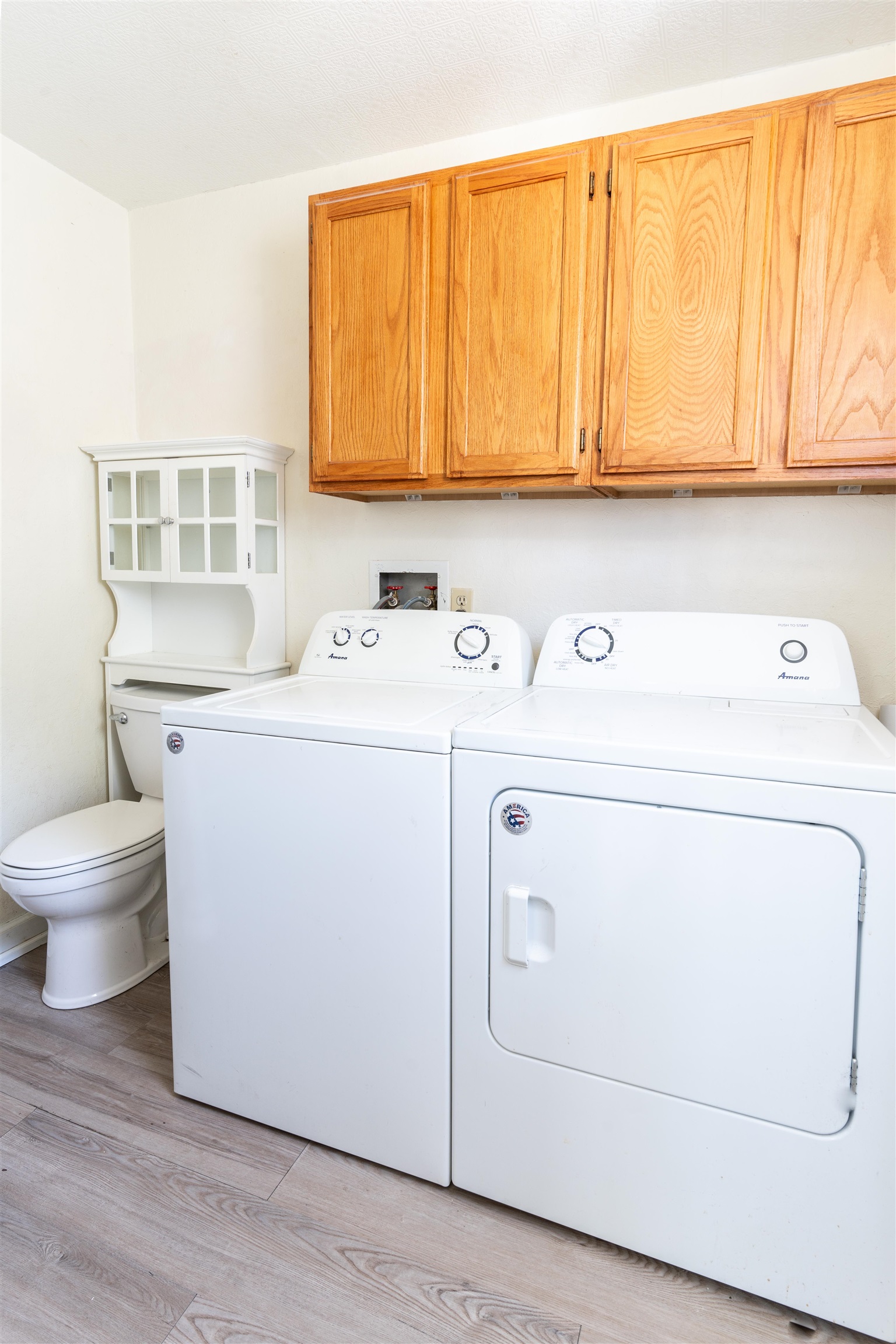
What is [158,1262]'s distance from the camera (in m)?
1.26

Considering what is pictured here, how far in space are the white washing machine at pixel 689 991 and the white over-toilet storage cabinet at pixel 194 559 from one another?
3.97ft

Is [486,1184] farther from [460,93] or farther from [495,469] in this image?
[460,93]

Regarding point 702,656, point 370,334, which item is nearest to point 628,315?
point 370,334

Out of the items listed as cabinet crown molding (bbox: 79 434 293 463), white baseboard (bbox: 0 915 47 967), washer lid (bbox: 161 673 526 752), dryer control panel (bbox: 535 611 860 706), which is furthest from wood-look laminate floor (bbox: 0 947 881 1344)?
cabinet crown molding (bbox: 79 434 293 463)

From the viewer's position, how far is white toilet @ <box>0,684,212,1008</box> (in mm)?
1872

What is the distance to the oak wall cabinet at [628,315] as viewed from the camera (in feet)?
4.67

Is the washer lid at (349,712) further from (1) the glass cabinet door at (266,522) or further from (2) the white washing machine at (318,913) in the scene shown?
(1) the glass cabinet door at (266,522)

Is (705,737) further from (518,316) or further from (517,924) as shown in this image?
(518,316)

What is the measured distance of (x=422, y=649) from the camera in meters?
1.91

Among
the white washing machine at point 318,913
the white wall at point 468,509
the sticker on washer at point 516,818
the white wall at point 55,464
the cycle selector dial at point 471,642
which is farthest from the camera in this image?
the white wall at point 55,464

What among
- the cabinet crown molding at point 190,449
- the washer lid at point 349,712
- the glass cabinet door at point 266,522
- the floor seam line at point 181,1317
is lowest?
the floor seam line at point 181,1317

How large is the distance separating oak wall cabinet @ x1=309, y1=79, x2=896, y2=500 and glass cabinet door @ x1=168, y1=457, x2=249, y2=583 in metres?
0.42

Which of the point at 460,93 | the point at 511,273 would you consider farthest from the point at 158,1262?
the point at 460,93

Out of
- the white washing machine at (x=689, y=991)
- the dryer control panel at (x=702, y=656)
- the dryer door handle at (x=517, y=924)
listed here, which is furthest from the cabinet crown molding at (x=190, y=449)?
the dryer door handle at (x=517, y=924)
